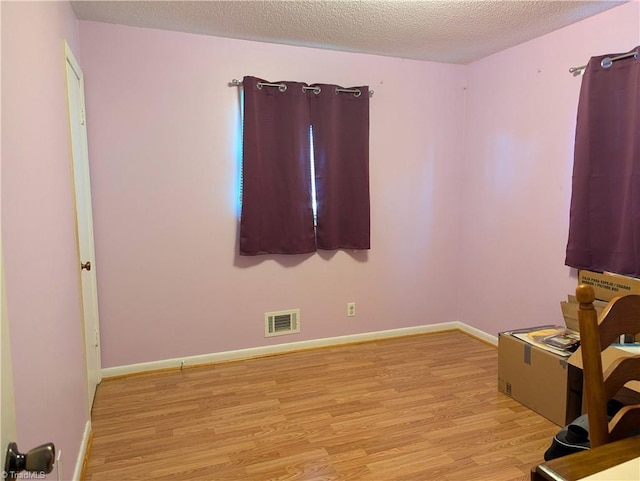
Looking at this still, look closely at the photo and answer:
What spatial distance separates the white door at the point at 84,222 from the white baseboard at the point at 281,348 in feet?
0.82

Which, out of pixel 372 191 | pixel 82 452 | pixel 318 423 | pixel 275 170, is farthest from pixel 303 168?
pixel 82 452

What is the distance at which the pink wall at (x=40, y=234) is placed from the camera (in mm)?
1359

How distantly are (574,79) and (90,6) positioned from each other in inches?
120

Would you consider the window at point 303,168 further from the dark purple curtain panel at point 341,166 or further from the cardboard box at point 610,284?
the cardboard box at point 610,284

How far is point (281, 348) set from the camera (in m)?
3.70

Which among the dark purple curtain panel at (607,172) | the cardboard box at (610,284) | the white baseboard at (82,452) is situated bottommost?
the white baseboard at (82,452)

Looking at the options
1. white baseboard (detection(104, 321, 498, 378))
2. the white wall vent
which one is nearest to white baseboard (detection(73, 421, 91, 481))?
white baseboard (detection(104, 321, 498, 378))

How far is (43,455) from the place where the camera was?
0.75 m

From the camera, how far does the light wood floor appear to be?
2.22m

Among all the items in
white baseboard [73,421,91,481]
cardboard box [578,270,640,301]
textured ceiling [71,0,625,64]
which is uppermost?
textured ceiling [71,0,625,64]

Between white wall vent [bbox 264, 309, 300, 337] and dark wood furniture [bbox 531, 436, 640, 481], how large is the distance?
2766mm

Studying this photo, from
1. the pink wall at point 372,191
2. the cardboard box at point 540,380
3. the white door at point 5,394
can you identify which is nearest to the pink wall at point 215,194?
the pink wall at point 372,191

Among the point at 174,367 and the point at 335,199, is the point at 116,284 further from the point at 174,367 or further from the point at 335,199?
the point at 335,199

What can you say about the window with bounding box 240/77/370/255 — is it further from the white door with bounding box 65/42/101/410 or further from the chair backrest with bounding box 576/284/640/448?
the chair backrest with bounding box 576/284/640/448
